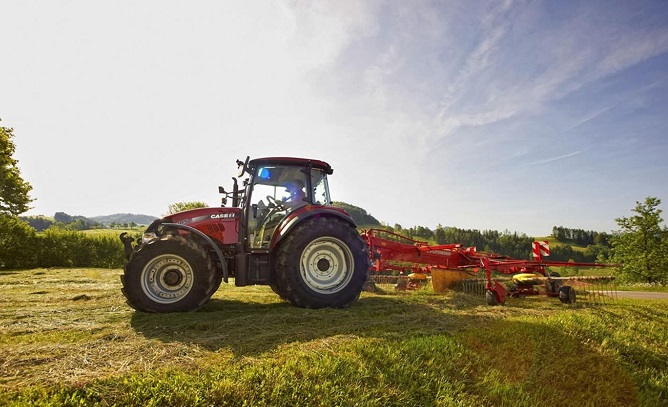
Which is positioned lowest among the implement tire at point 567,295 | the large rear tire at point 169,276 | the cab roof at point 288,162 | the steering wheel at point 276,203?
the implement tire at point 567,295

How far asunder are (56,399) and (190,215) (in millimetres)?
3503

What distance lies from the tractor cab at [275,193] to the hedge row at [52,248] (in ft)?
55.7

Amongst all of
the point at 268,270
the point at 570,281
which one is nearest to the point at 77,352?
the point at 268,270

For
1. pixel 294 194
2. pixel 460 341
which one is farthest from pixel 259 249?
pixel 460 341

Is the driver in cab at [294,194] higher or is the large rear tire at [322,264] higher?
the driver in cab at [294,194]

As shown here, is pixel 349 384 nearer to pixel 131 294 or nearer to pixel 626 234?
pixel 131 294

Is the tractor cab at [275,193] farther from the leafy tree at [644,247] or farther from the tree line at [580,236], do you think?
the tree line at [580,236]

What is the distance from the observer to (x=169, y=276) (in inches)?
185

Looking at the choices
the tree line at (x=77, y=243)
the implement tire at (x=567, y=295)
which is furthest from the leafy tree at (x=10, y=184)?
the implement tire at (x=567, y=295)

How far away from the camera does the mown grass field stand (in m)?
2.45

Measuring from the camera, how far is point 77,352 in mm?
2939

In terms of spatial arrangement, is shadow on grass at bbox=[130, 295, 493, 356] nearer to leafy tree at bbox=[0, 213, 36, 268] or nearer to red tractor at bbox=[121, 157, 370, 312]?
red tractor at bbox=[121, 157, 370, 312]

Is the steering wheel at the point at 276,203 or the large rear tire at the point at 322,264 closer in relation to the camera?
the large rear tire at the point at 322,264

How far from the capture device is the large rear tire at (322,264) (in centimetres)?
508
